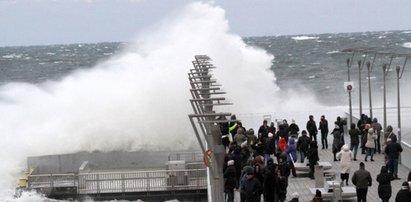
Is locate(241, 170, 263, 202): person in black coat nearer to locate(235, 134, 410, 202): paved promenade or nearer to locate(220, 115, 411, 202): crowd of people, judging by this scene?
locate(220, 115, 411, 202): crowd of people

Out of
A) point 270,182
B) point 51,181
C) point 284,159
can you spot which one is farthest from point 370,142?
point 51,181

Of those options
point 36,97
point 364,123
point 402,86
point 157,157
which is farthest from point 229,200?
point 402,86

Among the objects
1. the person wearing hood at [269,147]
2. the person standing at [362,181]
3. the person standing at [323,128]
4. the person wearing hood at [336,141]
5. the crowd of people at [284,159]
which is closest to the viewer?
the crowd of people at [284,159]

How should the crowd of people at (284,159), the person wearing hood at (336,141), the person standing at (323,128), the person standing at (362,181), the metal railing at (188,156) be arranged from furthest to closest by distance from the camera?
1. the metal railing at (188,156)
2. the person standing at (323,128)
3. the person wearing hood at (336,141)
4. the person standing at (362,181)
5. the crowd of people at (284,159)

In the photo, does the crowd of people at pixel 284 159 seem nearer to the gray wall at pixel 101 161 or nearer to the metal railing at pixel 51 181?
the metal railing at pixel 51 181

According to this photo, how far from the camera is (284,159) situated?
60.4ft

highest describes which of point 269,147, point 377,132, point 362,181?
point 377,132

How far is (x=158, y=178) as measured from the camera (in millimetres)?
24500

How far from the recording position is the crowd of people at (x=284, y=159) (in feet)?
53.6

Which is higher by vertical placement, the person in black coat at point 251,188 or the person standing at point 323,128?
the person standing at point 323,128

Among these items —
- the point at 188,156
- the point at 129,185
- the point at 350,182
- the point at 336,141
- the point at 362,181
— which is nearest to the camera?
the point at 362,181

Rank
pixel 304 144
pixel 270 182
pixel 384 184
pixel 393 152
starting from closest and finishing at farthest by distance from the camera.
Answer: pixel 384 184 < pixel 270 182 < pixel 393 152 < pixel 304 144

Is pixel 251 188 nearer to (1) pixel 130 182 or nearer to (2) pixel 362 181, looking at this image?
(2) pixel 362 181

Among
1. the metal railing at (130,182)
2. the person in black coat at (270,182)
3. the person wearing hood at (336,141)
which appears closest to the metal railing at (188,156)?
the metal railing at (130,182)
